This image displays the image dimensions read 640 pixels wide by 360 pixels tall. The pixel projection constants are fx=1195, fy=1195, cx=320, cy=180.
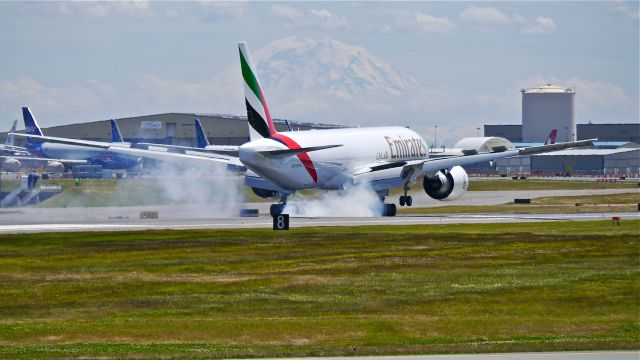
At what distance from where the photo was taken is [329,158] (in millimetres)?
78500

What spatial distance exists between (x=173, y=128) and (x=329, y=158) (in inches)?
4735

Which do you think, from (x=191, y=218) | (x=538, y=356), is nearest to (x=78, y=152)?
(x=191, y=218)

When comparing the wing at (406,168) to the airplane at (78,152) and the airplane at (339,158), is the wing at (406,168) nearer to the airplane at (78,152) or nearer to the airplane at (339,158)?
the airplane at (339,158)

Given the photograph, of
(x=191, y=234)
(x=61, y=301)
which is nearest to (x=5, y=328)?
(x=61, y=301)

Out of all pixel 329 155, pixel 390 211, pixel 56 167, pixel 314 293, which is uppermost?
pixel 329 155

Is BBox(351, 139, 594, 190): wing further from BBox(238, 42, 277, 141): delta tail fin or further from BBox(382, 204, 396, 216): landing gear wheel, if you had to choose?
BBox(238, 42, 277, 141): delta tail fin

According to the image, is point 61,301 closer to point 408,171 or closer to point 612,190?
point 408,171

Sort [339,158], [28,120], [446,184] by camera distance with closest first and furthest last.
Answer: [339,158], [446,184], [28,120]

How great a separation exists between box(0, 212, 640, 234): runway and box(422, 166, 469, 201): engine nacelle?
2626 mm

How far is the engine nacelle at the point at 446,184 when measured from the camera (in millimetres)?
83688

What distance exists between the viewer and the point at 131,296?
40812mm

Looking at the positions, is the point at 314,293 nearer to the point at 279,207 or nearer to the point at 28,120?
the point at 279,207

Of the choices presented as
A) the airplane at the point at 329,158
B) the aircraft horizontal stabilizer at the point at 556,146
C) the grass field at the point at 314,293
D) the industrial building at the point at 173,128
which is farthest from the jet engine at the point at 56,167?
the grass field at the point at 314,293

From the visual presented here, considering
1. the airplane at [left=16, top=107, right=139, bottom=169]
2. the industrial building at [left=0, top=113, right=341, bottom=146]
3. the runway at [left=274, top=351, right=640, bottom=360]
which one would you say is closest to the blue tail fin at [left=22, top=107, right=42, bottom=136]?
the airplane at [left=16, top=107, right=139, bottom=169]
